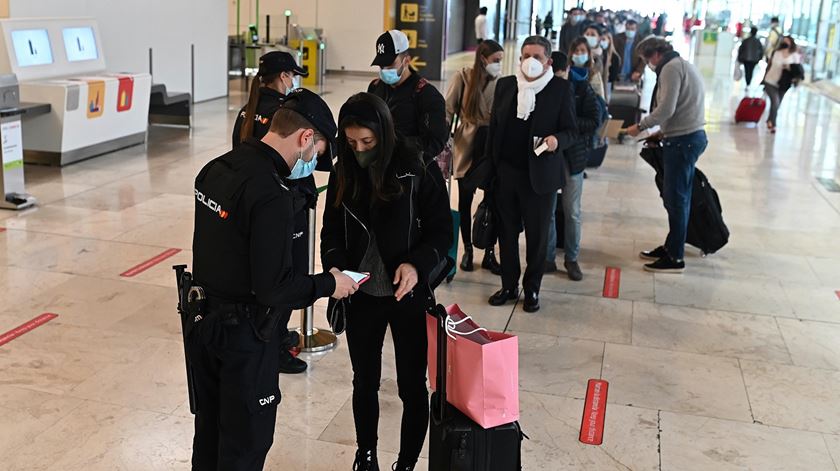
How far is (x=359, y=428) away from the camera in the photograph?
342 centimetres

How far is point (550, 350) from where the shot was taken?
17.4ft

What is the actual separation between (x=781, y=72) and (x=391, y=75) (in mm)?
12776

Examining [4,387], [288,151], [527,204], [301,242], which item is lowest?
[4,387]

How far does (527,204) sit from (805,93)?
22316 millimetres

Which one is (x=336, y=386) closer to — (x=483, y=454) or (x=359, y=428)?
(x=359, y=428)

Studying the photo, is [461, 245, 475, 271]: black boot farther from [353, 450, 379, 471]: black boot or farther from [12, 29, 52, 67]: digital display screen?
[12, 29, 52, 67]: digital display screen

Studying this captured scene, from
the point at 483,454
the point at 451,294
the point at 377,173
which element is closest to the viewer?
the point at 483,454

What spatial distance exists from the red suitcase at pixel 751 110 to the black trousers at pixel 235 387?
15.2 m

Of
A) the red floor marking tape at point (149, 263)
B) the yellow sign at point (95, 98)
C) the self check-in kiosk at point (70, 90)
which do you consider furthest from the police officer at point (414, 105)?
the yellow sign at point (95, 98)

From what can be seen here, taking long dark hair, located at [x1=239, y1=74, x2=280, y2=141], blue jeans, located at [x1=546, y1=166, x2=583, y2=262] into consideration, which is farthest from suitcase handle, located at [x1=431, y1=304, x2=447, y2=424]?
blue jeans, located at [x1=546, y1=166, x2=583, y2=262]

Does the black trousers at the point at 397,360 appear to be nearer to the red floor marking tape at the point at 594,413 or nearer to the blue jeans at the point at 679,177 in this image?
the red floor marking tape at the point at 594,413

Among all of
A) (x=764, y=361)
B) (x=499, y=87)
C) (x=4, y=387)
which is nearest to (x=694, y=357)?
(x=764, y=361)

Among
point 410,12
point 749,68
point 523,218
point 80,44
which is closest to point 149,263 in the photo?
point 523,218

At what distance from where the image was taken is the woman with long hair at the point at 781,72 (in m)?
15.6
